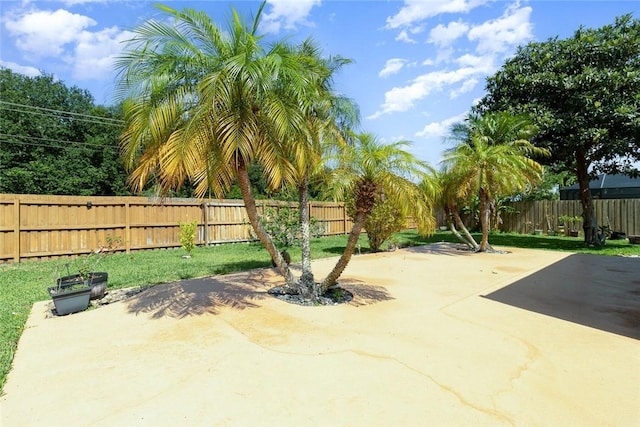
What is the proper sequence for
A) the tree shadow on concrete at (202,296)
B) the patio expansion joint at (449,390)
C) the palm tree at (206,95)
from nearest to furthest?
1. the patio expansion joint at (449,390)
2. the palm tree at (206,95)
3. the tree shadow on concrete at (202,296)

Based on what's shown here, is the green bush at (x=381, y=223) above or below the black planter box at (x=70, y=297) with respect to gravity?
above

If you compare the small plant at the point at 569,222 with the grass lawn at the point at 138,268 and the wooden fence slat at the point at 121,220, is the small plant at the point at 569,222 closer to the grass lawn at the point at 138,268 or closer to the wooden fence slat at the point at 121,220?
the wooden fence slat at the point at 121,220

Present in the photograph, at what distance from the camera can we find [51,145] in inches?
917

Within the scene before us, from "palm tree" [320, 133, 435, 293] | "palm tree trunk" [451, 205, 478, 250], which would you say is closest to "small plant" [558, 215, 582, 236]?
"palm tree trunk" [451, 205, 478, 250]

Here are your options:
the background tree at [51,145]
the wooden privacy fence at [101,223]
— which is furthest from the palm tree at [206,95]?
the background tree at [51,145]

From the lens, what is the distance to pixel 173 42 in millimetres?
4645

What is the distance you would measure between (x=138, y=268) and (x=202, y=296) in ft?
12.4

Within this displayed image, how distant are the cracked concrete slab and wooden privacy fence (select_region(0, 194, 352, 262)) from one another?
3842mm

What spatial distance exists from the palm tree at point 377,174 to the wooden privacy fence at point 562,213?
52.9ft

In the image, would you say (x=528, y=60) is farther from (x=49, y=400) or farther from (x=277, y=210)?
(x=49, y=400)

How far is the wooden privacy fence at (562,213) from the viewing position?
51.7ft

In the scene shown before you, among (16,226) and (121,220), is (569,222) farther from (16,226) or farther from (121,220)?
(16,226)

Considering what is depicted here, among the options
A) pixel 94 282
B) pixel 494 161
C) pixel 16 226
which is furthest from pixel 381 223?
pixel 16 226

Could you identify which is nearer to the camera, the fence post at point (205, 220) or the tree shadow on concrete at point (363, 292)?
the tree shadow on concrete at point (363, 292)
